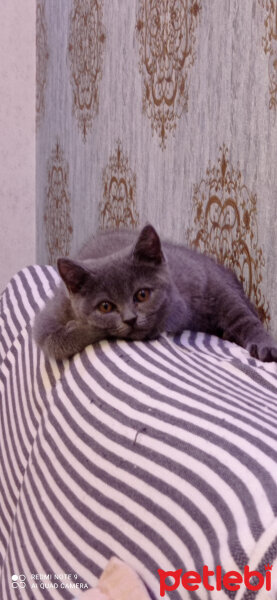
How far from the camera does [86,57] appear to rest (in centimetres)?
191

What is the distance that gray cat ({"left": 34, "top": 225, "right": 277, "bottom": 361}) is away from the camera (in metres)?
1.04

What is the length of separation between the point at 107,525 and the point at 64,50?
6.07ft

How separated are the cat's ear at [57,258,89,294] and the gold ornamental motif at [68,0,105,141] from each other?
94cm

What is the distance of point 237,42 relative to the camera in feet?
3.54

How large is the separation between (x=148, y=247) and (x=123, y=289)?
0.08 metres

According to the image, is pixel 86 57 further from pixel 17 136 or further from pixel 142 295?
pixel 142 295

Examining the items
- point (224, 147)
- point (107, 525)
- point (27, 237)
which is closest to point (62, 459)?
point (107, 525)

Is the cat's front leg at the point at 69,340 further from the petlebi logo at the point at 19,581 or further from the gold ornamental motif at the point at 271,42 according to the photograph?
the gold ornamental motif at the point at 271,42

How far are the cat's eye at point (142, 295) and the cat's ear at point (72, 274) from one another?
0.31 ft

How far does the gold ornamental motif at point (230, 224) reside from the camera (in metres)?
1.10

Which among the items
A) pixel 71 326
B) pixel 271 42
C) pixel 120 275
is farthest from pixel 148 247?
pixel 271 42

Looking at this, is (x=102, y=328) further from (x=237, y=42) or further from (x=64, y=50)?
(x=64, y=50)

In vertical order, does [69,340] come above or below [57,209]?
below

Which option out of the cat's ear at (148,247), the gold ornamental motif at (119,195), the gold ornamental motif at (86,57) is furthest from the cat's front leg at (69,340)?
the gold ornamental motif at (86,57)
